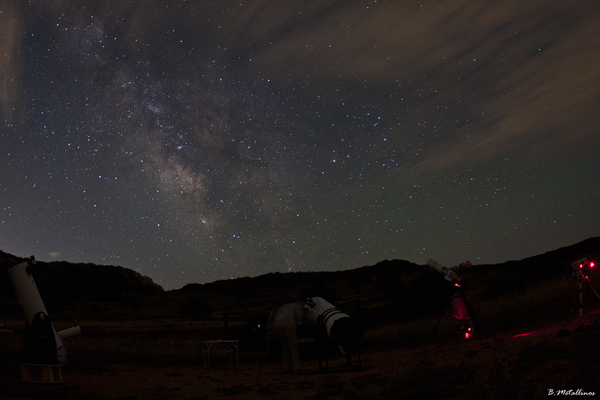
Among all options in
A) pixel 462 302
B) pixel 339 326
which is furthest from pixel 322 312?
pixel 462 302

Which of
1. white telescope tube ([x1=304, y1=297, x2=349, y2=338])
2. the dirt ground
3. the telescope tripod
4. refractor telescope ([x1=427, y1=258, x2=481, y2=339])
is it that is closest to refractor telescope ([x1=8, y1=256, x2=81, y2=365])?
the dirt ground

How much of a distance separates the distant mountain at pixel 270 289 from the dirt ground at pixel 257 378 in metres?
A: 2.27

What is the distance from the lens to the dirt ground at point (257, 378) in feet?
28.0

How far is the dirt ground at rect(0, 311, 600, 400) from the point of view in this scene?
8.53 metres

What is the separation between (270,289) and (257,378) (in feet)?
143

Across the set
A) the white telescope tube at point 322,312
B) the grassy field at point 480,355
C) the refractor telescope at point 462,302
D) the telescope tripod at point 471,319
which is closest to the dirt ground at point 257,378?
the grassy field at point 480,355

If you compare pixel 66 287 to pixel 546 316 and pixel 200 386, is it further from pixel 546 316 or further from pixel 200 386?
pixel 546 316

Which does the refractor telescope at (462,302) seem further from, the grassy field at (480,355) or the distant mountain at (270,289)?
the distant mountain at (270,289)

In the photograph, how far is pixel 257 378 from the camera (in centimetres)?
1177

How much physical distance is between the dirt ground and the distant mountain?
227 centimetres

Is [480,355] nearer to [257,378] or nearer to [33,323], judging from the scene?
[257,378]

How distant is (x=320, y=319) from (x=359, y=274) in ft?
168

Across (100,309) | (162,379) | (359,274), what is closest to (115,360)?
(162,379)

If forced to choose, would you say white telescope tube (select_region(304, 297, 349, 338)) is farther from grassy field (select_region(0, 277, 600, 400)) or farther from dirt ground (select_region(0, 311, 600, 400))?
grassy field (select_region(0, 277, 600, 400))
